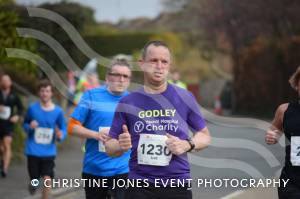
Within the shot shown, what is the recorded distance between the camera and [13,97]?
11656 millimetres

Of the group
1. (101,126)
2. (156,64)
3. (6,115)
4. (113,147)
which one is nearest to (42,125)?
(6,115)

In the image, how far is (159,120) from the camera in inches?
198

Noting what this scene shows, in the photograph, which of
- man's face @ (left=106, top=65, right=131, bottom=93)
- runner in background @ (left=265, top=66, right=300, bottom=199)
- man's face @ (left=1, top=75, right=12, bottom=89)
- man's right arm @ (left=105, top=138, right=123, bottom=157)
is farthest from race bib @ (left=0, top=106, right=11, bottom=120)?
man's right arm @ (left=105, top=138, right=123, bottom=157)

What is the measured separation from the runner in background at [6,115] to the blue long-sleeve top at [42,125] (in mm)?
2146

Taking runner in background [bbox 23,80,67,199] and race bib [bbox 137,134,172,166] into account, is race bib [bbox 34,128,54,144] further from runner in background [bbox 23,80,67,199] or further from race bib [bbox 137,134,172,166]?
race bib [bbox 137,134,172,166]

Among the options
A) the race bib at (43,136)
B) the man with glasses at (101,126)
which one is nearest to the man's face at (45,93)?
the race bib at (43,136)

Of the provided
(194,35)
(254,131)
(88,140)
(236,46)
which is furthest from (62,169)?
(194,35)

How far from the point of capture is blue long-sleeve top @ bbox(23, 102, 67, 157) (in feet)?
30.7

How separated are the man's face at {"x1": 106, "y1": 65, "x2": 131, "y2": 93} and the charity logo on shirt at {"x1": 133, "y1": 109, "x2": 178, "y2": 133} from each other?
1721 mm

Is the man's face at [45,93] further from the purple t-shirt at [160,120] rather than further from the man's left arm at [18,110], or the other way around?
the purple t-shirt at [160,120]

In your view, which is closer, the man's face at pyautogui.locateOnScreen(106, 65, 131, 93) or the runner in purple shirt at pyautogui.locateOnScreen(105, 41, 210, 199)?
the runner in purple shirt at pyautogui.locateOnScreen(105, 41, 210, 199)

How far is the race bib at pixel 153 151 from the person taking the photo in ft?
16.4

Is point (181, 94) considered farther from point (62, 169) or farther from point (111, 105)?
point (62, 169)

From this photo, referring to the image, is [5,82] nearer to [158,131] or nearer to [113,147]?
[113,147]
